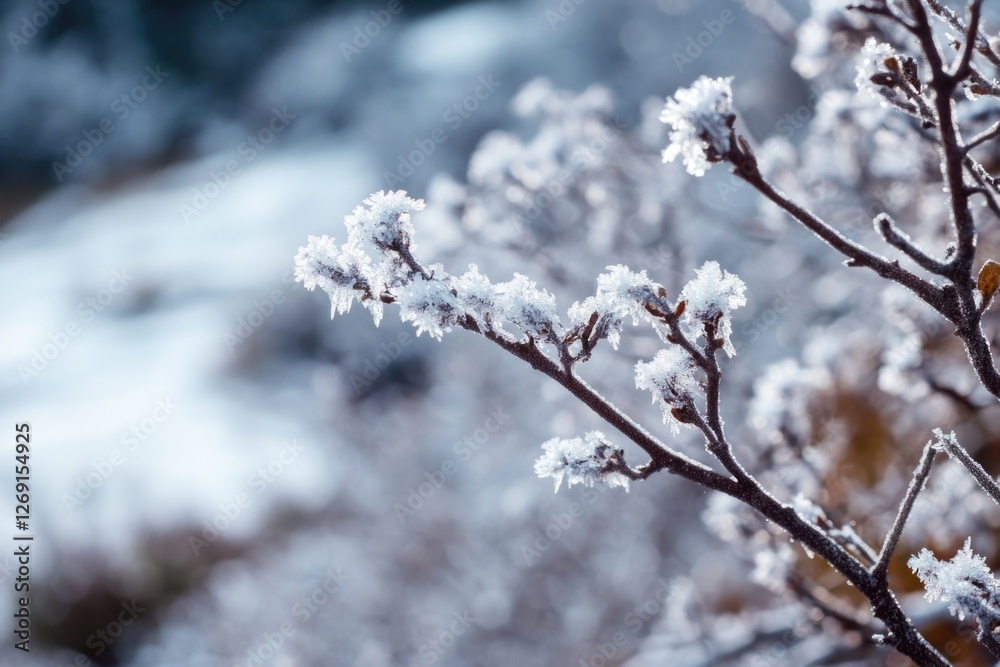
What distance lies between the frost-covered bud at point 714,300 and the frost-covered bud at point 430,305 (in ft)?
1.23

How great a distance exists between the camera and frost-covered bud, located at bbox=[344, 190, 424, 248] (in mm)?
1153

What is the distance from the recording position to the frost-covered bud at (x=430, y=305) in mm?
1119

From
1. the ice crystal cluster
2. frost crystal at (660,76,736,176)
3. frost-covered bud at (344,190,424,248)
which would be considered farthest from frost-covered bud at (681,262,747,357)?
frost-covered bud at (344,190,424,248)

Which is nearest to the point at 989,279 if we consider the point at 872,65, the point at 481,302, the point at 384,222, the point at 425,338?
the point at 872,65

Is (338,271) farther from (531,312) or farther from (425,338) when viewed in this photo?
(425,338)

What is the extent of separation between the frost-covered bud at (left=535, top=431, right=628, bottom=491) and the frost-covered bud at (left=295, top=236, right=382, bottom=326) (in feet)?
1.28

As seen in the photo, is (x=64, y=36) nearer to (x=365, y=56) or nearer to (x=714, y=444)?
(x=365, y=56)

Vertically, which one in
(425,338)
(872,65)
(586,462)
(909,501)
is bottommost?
(586,462)

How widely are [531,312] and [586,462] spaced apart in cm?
27

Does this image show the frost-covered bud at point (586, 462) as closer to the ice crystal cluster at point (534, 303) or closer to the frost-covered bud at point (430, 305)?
the ice crystal cluster at point (534, 303)

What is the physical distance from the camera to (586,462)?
1.18m

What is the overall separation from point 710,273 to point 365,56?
13.2m

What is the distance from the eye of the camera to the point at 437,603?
5930 mm

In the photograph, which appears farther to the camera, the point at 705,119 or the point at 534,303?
the point at 534,303
